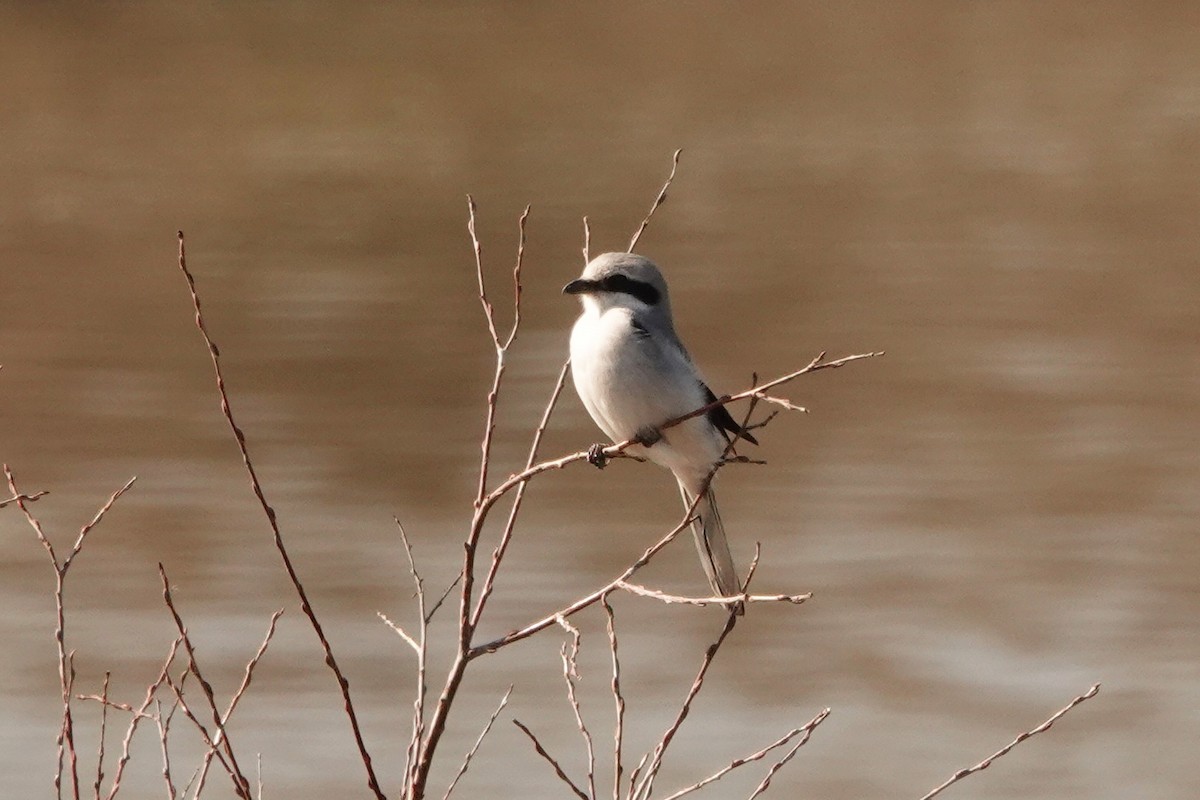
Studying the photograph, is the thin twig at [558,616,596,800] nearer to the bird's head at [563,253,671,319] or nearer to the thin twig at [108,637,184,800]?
the thin twig at [108,637,184,800]

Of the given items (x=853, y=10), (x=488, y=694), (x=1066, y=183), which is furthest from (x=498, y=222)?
(x=853, y=10)

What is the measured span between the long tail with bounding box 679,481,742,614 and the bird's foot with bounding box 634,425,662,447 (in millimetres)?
184

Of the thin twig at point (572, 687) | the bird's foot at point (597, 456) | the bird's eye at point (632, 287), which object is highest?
the bird's eye at point (632, 287)

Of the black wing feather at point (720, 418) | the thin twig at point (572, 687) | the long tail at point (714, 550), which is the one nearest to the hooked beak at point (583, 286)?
the black wing feather at point (720, 418)

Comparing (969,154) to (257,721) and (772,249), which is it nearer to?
(772,249)

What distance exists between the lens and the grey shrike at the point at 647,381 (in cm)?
446

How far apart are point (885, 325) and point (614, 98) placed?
23.4ft

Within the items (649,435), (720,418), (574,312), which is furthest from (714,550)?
(574,312)

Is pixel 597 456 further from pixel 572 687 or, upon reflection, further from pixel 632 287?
pixel 572 687

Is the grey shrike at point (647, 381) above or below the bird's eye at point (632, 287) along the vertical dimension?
below

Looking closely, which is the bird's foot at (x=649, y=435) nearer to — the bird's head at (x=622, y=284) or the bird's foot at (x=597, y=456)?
the bird's foot at (x=597, y=456)

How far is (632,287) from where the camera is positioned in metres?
4.70

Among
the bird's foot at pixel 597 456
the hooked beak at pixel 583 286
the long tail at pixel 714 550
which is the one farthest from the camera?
the hooked beak at pixel 583 286

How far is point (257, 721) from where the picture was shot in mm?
8016
